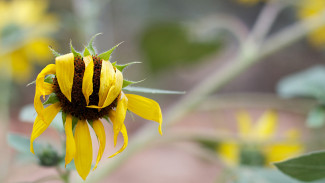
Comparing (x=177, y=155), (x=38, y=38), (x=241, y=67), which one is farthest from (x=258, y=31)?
(x=177, y=155)

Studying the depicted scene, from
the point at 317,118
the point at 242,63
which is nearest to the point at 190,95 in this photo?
the point at 242,63

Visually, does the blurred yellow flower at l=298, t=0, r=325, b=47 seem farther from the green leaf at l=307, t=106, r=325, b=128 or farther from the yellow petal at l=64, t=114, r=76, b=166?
the yellow petal at l=64, t=114, r=76, b=166

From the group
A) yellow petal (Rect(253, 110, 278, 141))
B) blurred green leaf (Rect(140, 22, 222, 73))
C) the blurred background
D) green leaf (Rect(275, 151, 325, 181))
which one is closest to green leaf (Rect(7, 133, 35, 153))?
the blurred background

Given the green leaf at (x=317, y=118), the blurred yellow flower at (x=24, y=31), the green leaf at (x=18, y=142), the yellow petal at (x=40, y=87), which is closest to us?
the yellow petal at (x=40, y=87)

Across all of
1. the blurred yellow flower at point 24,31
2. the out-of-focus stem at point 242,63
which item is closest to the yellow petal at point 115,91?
the out-of-focus stem at point 242,63

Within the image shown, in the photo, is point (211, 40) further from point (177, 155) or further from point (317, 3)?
point (177, 155)

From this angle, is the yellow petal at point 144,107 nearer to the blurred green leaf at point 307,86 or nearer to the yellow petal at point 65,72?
the yellow petal at point 65,72
